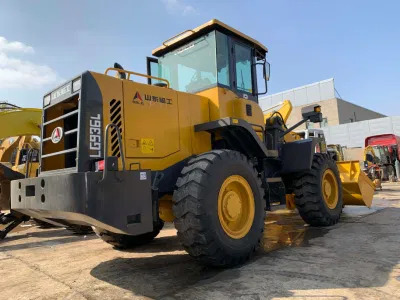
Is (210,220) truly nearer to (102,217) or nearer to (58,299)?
(102,217)

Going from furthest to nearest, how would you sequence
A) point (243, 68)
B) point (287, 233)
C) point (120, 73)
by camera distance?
1. point (287, 233)
2. point (243, 68)
3. point (120, 73)

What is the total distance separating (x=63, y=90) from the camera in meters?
4.13

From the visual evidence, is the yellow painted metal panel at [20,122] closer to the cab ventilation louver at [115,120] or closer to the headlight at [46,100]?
the headlight at [46,100]

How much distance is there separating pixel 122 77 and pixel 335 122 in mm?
39543

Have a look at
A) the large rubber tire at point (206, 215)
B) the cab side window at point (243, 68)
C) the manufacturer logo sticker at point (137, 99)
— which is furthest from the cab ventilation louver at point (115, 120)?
the cab side window at point (243, 68)

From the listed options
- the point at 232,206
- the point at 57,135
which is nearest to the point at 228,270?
the point at 232,206

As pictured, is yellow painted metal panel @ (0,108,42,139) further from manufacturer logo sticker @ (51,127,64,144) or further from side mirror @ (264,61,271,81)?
side mirror @ (264,61,271,81)

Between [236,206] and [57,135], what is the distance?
7.67 feet

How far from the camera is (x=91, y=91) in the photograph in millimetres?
3775

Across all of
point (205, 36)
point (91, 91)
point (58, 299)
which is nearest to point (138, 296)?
point (58, 299)

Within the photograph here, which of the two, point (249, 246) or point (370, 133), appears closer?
point (249, 246)

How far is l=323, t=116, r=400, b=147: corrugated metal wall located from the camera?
30.5m

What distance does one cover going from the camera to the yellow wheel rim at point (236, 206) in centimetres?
411

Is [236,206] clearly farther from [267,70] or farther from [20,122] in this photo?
[20,122]
